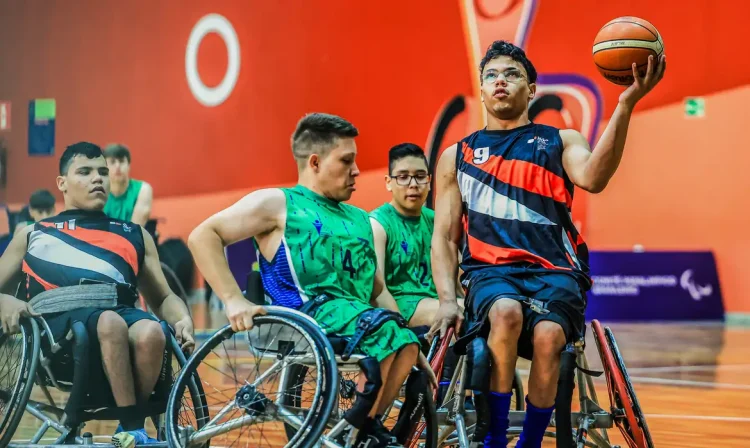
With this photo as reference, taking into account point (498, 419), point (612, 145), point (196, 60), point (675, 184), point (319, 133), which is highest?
point (196, 60)

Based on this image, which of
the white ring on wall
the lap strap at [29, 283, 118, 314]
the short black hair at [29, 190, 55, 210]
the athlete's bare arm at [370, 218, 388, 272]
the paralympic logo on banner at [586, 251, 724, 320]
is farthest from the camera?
the white ring on wall

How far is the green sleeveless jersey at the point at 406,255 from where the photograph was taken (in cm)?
416

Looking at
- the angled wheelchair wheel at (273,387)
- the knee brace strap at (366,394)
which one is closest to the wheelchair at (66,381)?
the angled wheelchair wheel at (273,387)

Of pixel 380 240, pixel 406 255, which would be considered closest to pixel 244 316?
pixel 380 240

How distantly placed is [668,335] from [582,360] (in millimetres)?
6262

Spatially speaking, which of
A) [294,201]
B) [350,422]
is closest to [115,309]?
[294,201]

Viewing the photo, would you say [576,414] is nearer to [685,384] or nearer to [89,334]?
[89,334]

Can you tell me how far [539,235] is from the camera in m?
3.23

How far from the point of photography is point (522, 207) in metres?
3.26

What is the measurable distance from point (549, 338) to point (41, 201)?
4.89 m

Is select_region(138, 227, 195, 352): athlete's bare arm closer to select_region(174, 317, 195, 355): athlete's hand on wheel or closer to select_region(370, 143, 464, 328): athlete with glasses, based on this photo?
select_region(174, 317, 195, 355): athlete's hand on wheel

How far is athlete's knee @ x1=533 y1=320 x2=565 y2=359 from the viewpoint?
3021 mm

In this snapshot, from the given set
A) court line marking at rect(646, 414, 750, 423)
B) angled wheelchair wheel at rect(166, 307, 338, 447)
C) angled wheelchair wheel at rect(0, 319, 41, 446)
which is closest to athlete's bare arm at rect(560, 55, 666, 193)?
angled wheelchair wheel at rect(166, 307, 338, 447)

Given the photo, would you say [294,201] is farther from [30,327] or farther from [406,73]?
[406,73]
